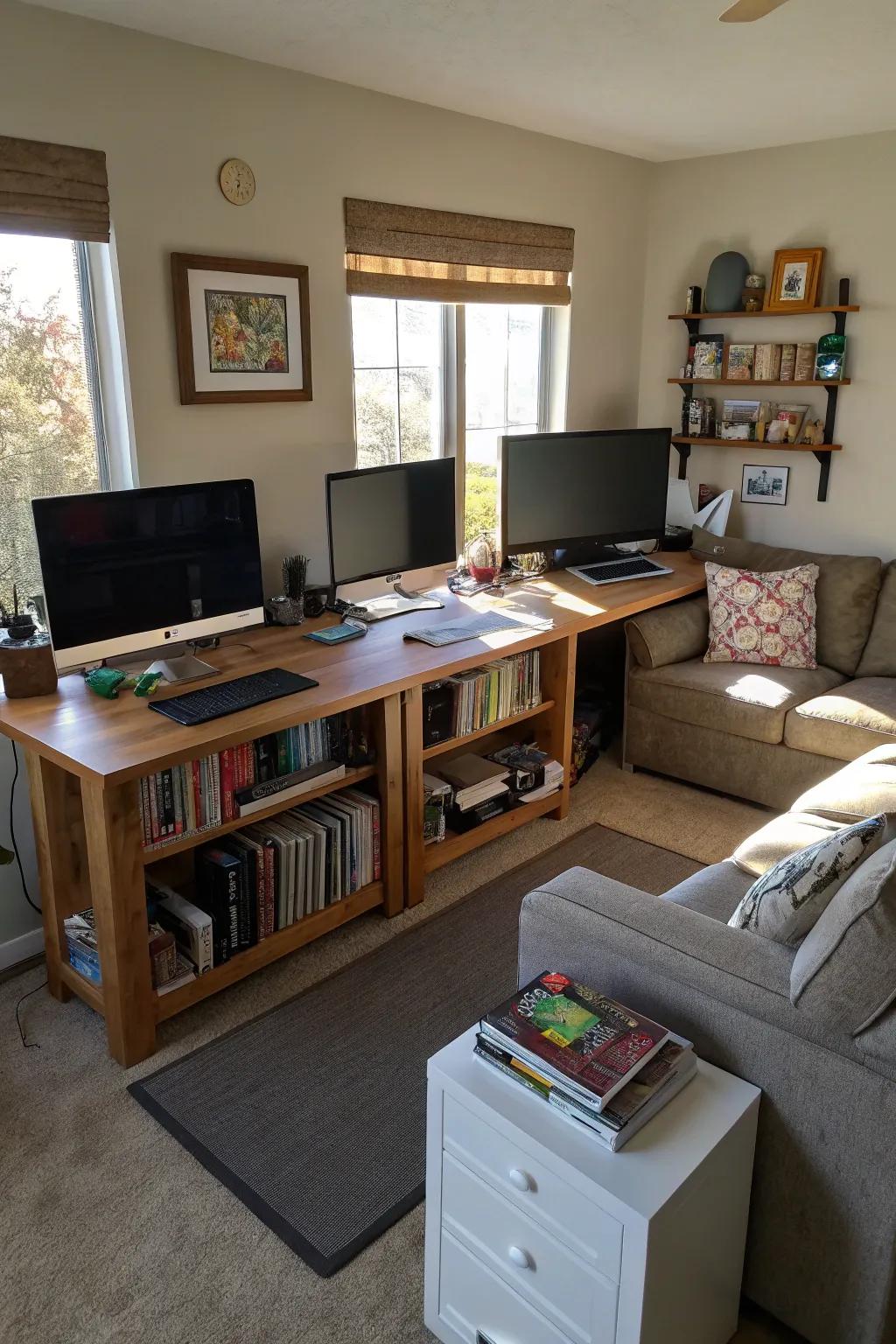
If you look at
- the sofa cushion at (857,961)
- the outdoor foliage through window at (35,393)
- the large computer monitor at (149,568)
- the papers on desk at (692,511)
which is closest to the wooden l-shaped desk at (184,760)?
the large computer monitor at (149,568)

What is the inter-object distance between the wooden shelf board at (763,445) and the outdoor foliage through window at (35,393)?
269cm

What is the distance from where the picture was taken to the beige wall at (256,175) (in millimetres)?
2463

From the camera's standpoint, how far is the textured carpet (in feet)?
5.60

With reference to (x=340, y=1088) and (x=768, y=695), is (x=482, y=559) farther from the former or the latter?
(x=340, y=1088)

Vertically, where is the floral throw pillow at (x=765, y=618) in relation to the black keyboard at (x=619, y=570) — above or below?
below

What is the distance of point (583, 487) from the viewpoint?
394cm

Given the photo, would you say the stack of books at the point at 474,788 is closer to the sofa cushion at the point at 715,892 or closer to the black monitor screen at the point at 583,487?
the black monitor screen at the point at 583,487

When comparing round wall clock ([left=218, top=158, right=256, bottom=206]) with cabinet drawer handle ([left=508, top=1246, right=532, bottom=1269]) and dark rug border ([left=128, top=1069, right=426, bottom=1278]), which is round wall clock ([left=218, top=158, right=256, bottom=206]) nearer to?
dark rug border ([left=128, top=1069, right=426, bottom=1278])

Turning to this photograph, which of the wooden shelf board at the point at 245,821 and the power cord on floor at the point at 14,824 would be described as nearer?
the wooden shelf board at the point at 245,821

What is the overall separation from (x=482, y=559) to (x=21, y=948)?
2.08 meters

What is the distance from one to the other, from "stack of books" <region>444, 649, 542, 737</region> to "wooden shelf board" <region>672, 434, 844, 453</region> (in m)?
1.58

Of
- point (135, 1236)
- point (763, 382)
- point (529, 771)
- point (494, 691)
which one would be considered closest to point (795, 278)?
point (763, 382)

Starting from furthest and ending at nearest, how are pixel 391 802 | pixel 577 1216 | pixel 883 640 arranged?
pixel 883 640
pixel 391 802
pixel 577 1216

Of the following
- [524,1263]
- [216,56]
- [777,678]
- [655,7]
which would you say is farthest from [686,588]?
[524,1263]
